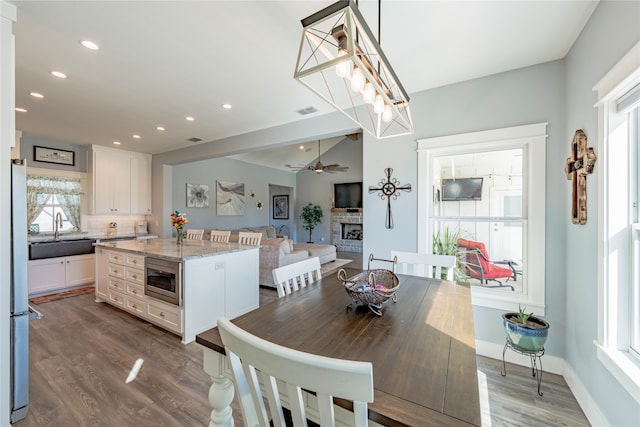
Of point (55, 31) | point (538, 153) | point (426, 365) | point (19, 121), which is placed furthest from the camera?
point (19, 121)

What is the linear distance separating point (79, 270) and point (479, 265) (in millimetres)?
6314

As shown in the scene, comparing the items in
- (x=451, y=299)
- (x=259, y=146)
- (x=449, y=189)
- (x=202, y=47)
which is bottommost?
(x=451, y=299)

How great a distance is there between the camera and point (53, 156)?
4754 mm

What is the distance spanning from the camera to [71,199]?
4.97m

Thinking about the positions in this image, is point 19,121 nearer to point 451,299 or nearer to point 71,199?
point 71,199

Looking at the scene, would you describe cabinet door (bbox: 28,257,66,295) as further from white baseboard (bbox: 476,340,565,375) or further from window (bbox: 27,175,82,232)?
white baseboard (bbox: 476,340,565,375)

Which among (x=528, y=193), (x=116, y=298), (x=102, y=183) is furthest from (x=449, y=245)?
(x=102, y=183)

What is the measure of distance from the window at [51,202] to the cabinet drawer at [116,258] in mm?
2274

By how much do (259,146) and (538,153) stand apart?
3538mm

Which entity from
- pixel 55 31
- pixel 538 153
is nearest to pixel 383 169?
pixel 538 153

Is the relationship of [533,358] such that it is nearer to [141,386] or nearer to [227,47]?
[141,386]

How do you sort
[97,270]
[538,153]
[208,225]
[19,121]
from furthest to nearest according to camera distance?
[208,225] < [97,270] < [19,121] < [538,153]

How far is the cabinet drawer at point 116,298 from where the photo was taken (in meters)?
3.48

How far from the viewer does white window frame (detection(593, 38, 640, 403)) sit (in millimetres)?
1415
